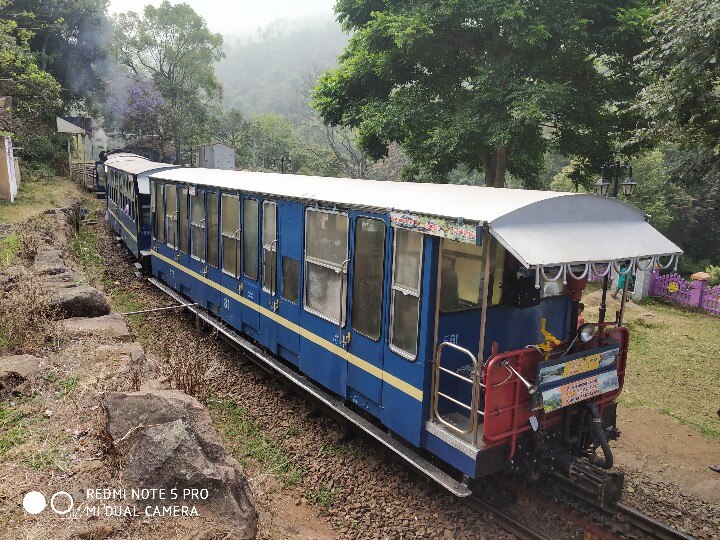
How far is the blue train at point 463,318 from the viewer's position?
4.99 meters

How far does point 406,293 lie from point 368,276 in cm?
70

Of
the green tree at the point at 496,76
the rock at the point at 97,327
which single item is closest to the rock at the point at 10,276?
the rock at the point at 97,327

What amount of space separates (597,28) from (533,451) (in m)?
A: 16.1

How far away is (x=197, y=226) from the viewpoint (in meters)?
10.9

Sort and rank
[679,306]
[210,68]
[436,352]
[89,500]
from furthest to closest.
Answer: [210,68], [679,306], [436,352], [89,500]

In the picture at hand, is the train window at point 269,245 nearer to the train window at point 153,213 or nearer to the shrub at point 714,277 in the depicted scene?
the train window at point 153,213

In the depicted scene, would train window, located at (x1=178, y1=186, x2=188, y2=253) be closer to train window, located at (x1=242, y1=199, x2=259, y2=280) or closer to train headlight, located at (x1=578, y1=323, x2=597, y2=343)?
train window, located at (x1=242, y1=199, x2=259, y2=280)

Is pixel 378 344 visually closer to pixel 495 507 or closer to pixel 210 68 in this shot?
pixel 495 507

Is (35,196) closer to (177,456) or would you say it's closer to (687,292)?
(177,456)

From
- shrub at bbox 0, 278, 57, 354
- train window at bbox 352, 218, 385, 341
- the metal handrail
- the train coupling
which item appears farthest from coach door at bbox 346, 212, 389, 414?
shrub at bbox 0, 278, 57, 354

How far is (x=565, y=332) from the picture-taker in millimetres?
6648

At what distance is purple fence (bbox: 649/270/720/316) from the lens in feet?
57.3

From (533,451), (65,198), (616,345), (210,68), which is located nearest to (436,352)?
(533,451)

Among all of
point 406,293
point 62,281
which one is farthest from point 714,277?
point 62,281
